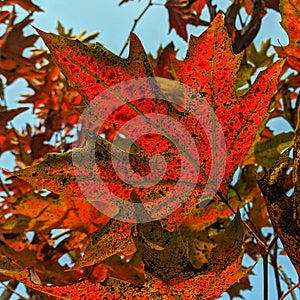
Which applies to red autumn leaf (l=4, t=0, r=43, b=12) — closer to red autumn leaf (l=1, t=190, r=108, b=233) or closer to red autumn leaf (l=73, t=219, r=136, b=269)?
red autumn leaf (l=1, t=190, r=108, b=233)

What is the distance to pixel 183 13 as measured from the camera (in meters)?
1.65

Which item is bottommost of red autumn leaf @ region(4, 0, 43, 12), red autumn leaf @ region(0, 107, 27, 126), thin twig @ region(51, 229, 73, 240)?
thin twig @ region(51, 229, 73, 240)

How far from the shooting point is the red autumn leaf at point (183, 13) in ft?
5.38

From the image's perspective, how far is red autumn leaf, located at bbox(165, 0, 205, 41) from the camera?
1.64 metres

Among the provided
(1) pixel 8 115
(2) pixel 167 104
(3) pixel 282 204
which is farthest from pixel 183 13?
(3) pixel 282 204

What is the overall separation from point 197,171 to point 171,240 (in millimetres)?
90

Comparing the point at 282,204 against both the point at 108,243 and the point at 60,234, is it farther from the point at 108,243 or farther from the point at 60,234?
the point at 60,234

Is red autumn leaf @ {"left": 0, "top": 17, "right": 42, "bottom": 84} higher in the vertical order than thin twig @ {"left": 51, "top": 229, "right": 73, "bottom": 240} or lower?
higher

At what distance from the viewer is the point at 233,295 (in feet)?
→ 5.28

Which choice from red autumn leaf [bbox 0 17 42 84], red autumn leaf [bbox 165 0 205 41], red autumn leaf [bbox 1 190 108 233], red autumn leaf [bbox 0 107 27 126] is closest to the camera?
red autumn leaf [bbox 1 190 108 233]

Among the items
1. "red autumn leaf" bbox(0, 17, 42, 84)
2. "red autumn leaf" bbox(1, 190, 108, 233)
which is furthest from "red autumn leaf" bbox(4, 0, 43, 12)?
"red autumn leaf" bbox(1, 190, 108, 233)

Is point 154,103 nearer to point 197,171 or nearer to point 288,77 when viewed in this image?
point 197,171

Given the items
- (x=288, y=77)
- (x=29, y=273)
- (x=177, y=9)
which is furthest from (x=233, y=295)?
(x=29, y=273)

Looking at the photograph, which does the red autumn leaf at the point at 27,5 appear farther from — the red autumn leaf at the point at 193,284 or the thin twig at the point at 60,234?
the red autumn leaf at the point at 193,284
